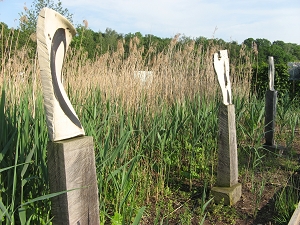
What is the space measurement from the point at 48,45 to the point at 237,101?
11.5 feet

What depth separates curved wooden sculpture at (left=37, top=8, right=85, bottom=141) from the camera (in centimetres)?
119

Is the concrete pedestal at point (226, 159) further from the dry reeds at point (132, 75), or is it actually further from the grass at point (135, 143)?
the dry reeds at point (132, 75)

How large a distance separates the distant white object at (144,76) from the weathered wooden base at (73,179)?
2.44m

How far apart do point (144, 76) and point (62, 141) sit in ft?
9.59

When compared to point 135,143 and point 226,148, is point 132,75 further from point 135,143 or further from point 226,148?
point 226,148

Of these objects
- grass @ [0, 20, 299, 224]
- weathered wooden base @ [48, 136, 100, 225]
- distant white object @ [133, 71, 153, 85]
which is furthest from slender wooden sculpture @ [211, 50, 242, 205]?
weathered wooden base @ [48, 136, 100, 225]

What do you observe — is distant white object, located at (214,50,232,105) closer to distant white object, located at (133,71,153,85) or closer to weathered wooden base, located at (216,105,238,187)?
weathered wooden base, located at (216,105,238,187)

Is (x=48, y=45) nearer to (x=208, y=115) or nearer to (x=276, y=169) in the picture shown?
(x=208, y=115)

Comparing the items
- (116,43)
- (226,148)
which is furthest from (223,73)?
(116,43)

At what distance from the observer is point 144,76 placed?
4.13 m

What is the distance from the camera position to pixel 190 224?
7.78 ft

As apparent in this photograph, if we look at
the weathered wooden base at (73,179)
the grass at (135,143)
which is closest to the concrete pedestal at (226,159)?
the grass at (135,143)

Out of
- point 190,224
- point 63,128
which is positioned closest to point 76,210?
point 63,128

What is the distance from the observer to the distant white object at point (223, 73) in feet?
8.97
